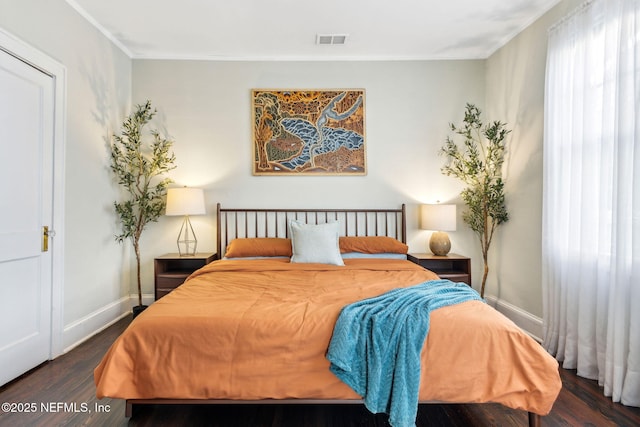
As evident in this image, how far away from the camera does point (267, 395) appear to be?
155cm

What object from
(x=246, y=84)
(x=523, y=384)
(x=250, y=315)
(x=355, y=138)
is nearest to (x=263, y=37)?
(x=246, y=84)

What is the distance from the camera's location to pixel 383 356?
1.52 metres

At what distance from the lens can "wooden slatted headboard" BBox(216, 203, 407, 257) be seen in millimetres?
3691

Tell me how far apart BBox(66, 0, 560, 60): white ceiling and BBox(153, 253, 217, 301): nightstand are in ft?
7.59

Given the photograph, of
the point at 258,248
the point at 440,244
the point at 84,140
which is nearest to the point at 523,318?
the point at 440,244

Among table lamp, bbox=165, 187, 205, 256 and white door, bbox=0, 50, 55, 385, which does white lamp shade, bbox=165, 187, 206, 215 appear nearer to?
table lamp, bbox=165, 187, 205, 256

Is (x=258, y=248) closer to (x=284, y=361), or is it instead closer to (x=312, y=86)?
(x=284, y=361)

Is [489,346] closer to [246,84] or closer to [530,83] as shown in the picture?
[530,83]

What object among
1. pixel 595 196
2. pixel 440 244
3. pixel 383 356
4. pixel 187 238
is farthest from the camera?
pixel 187 238

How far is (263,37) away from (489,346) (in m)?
3.35

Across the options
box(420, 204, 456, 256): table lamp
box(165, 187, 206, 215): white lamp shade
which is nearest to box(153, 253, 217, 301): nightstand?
box(165, 187, 206, 215): white lamp shade

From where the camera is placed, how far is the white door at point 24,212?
6.96ft

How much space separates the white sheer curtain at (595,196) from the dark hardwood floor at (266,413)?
0.80 feet

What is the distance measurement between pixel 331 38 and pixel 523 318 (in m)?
3.41
